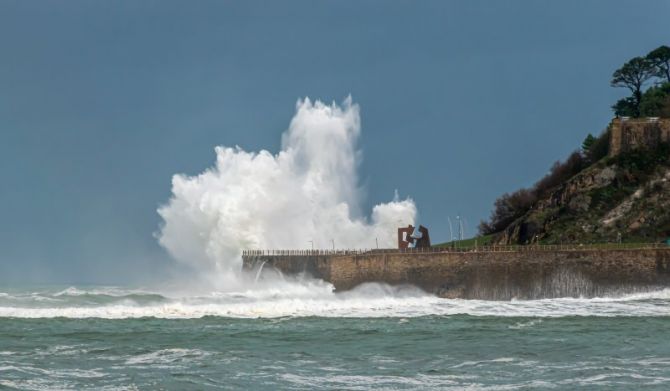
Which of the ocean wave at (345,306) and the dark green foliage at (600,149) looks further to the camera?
the dark green foliage at (600,149)

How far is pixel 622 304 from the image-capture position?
52.6 metres

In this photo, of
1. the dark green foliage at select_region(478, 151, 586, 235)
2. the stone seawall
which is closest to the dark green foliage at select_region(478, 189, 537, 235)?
the dark green foliage at select_region(478, 151, 586, 235)

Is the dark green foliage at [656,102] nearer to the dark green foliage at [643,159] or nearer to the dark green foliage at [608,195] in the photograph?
the dark green foliage at [643,159]

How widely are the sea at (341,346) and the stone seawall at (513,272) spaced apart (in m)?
3.37

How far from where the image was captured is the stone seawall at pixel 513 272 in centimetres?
5759

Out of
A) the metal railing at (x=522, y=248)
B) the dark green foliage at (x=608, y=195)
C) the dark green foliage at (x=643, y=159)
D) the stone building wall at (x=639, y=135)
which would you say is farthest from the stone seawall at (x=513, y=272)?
the stone building wall at (x=639, y=135)

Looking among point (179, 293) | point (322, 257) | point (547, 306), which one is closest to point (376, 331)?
point (547, 306)

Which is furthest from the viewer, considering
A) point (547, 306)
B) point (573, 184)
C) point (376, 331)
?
point (573, 184)

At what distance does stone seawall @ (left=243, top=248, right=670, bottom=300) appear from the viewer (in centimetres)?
5759

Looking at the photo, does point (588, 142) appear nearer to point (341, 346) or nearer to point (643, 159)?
point (643, 159)

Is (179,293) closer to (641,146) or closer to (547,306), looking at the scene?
(547,306)

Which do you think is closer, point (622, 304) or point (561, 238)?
point (622, 304)

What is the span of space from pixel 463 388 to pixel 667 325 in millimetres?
16285

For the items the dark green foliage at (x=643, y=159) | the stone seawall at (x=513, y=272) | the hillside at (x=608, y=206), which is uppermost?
the dark green foliage at (x=643, y=159)
